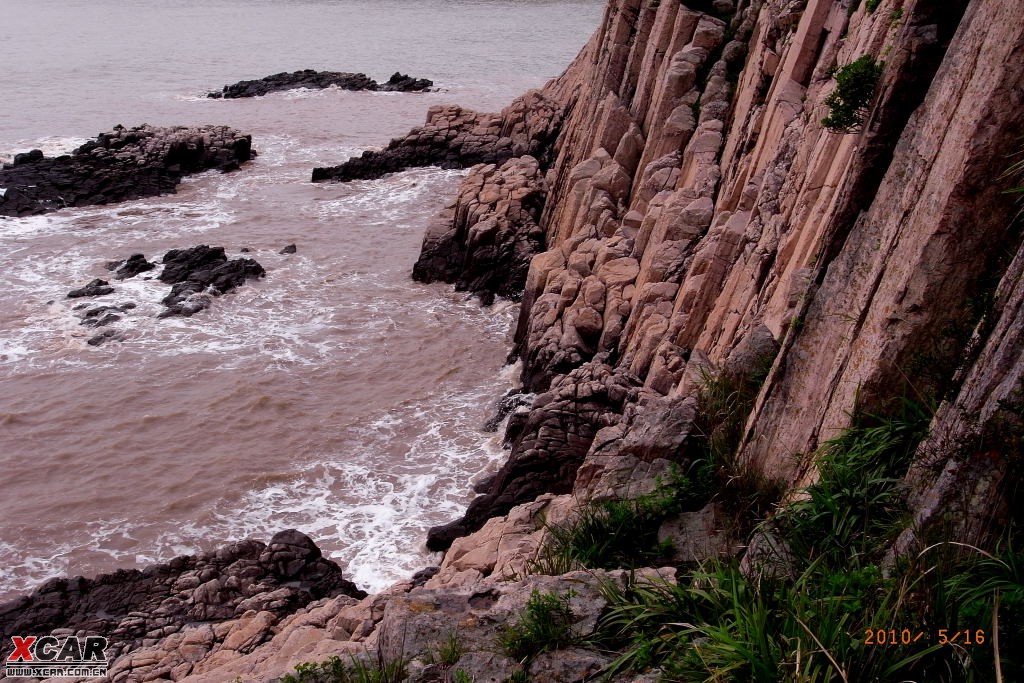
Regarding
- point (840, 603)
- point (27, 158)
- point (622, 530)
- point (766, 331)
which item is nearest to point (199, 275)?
point (27, 158)

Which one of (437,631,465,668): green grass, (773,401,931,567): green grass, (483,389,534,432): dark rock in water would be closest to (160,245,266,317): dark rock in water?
(483,389,534,432): dark rock in water

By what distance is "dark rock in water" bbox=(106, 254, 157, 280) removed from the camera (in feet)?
82.0

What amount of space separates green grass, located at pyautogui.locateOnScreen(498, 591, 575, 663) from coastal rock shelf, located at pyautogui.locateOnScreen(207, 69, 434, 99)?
48.3 m

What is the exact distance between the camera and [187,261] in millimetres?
25453

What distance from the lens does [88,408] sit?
18141 mm

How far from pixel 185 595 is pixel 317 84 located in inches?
1772

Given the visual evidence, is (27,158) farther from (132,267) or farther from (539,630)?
(539,630)

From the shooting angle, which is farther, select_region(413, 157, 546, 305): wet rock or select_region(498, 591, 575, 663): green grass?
select_region(413, 157, 546, 305): wet rock

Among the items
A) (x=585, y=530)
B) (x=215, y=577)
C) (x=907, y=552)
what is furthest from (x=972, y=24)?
(x=215, y=577)

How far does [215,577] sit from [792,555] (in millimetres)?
9869

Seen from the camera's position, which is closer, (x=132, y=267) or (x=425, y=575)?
(x=425, y=575)

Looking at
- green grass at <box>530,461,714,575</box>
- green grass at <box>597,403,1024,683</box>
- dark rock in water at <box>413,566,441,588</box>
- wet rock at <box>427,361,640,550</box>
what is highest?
green grass at <box>597,403,1024,683</box>

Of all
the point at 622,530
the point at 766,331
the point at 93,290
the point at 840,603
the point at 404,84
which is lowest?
the point at 93,290

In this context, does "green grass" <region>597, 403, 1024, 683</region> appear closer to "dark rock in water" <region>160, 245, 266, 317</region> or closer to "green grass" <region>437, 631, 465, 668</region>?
"green grass" <region>437, 631, 465, 668</region>
